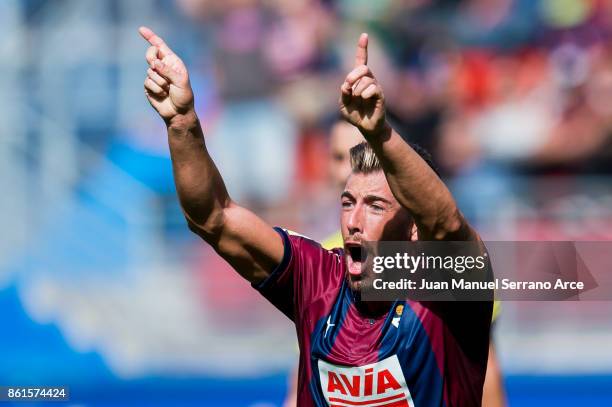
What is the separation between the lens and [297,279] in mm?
3602

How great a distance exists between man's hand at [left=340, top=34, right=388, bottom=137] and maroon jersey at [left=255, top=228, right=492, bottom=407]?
0.67 meters

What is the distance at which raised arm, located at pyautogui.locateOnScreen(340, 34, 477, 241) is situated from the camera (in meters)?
2.96

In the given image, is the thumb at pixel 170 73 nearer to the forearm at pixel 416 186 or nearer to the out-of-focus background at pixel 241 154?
the forearm at pixel 416 186

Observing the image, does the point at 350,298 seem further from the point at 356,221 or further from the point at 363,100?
the point at 363,100

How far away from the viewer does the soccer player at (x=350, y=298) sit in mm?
3293

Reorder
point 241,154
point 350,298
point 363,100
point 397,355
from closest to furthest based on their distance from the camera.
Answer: point 363,100
point 397,355
point 350,298
point 241,154

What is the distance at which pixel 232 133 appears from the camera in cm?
856

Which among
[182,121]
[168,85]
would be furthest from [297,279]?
[168,85]

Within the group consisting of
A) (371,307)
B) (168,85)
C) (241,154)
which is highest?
(241,154)

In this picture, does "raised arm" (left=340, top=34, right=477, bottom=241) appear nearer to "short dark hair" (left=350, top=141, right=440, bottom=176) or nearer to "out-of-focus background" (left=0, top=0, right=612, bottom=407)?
"short dark hair" (left=350, top=141, right=440, bottom=176)

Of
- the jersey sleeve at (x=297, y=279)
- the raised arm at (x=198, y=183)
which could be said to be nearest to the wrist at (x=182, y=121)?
the raised arm at (x=198, y=183)

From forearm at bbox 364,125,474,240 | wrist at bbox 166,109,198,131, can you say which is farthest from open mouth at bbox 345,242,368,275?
wrist at bbox 166,109,198,131

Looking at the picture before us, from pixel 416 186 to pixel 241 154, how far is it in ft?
18.2

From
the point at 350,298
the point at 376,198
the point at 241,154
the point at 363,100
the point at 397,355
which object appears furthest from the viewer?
the point at 241,154
